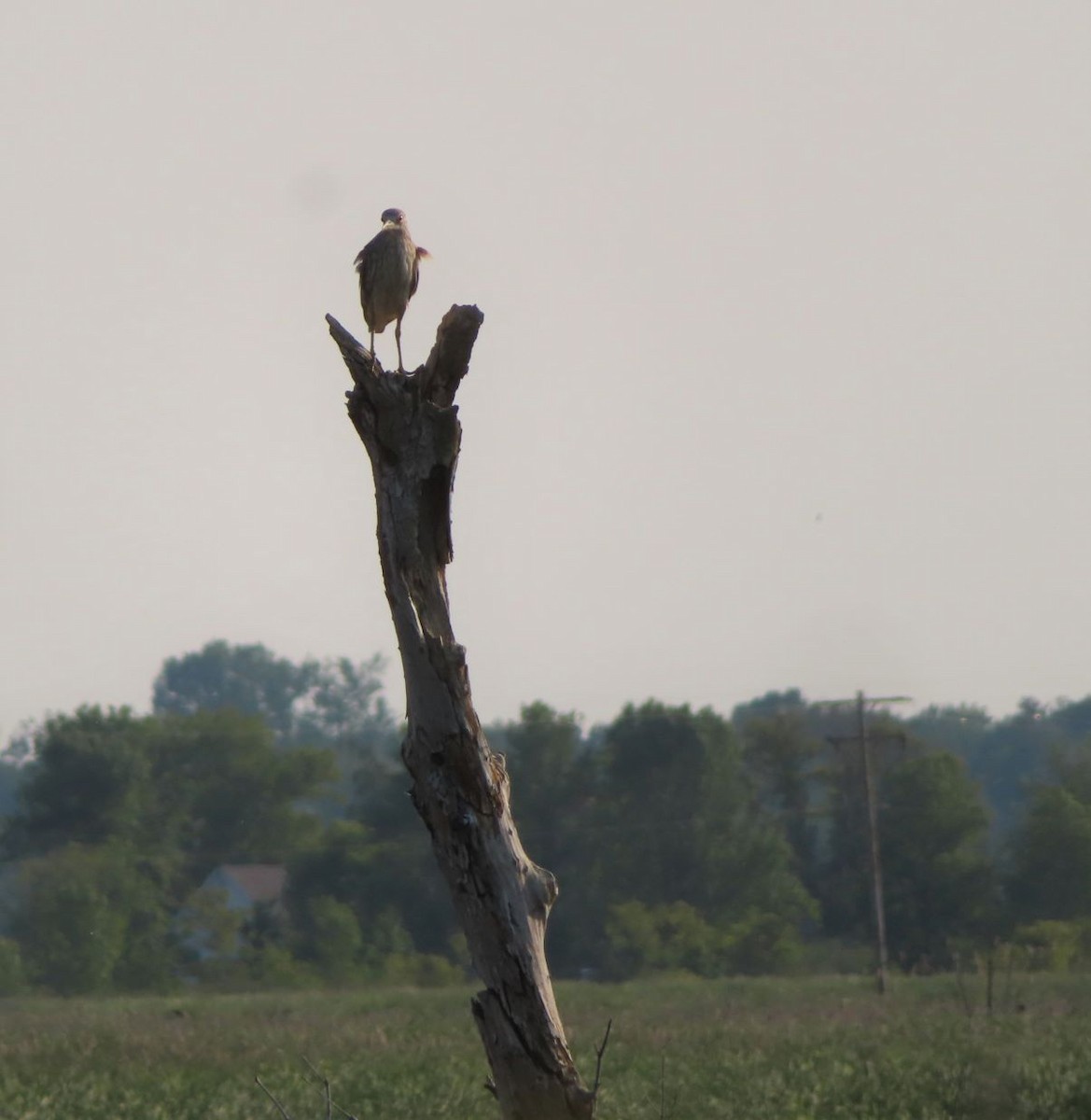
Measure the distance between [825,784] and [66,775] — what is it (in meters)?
25.2

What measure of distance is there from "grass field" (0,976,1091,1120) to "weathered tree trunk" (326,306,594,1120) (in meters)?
3.41

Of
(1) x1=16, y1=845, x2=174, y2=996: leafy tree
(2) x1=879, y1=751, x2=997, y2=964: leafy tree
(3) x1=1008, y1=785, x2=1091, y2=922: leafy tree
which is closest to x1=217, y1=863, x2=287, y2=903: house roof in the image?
(1) x1=16, y1=845, x2=174, y2=996: leafy tree

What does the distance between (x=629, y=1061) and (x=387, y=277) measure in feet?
42.5

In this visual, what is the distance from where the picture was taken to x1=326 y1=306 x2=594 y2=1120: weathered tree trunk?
5816mm

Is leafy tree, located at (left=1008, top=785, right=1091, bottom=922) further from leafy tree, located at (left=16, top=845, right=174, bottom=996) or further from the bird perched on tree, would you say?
the bird perched on tree

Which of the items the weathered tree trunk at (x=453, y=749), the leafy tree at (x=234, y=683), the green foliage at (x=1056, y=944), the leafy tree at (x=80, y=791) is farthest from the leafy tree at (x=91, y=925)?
the leafy tree at (x=234, y=683)

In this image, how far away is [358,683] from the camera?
134 m

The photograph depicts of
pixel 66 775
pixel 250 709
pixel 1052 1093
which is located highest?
pixel 250 709

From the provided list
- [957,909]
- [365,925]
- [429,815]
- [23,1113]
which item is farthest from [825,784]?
[429,815]

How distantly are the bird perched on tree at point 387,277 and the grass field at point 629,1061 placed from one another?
162 inches

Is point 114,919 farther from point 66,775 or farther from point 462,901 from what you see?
point 462,901

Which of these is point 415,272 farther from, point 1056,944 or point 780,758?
point 780,758

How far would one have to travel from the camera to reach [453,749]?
19.3 ft

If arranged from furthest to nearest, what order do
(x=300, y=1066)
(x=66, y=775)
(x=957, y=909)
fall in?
1. (x=66, y=775)
2. (x=957, y=909)
3. (x=300, y=1066)
